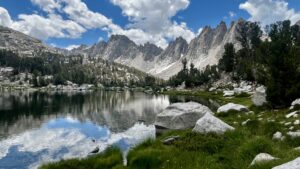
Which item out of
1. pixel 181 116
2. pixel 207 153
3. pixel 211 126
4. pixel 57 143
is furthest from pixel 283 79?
pixel 57 143

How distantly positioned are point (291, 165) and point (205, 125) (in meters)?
14.6

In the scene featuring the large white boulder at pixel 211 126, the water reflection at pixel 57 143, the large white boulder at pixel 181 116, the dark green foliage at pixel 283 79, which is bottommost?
the water reflection at pixel 57 143

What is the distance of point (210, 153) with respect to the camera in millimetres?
18188

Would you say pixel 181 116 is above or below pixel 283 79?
below

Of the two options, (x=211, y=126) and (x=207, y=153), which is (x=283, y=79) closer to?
(x=211, y=126)

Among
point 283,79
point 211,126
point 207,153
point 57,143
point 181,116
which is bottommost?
point 57,143

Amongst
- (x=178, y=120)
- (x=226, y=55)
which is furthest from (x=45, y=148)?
(x=226, y=55)

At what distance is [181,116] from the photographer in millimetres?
43125

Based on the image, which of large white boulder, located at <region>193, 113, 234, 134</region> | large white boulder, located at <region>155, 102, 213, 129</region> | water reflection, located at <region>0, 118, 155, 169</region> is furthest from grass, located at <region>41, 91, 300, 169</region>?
large white boulder, located at <region>155, 102, 213, 129</region>

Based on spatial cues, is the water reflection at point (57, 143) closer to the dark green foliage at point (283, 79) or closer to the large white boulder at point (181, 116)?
the large white boulder at point (181, 116)

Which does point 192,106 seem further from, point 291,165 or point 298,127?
point 291,165

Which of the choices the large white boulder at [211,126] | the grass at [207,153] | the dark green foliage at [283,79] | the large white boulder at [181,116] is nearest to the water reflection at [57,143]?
the large white boulder at [181,116]

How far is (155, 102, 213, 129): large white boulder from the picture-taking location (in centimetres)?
4269

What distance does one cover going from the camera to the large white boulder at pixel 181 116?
4269 cm
